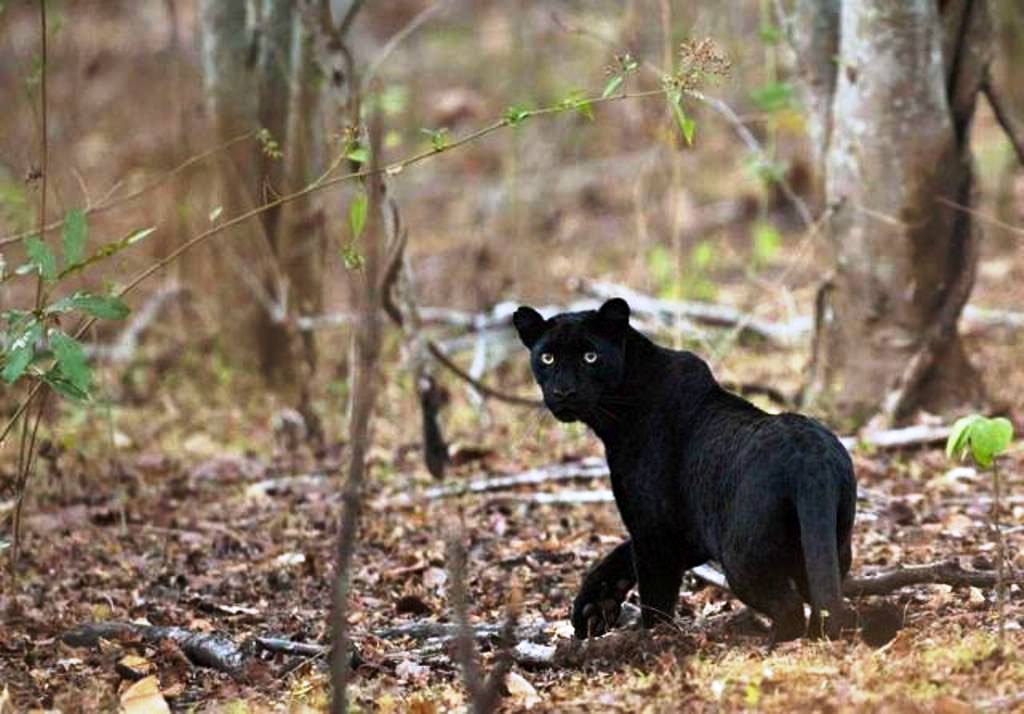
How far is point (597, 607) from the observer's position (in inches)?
213

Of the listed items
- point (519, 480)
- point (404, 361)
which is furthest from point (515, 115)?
point (404, 361)

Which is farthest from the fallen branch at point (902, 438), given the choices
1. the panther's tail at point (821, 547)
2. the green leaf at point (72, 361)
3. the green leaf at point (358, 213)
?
the green leaf at point (72, 361)

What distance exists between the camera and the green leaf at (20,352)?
16.4 ft

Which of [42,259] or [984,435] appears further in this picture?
[42,259]

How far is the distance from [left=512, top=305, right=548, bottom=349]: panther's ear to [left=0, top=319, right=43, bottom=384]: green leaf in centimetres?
158

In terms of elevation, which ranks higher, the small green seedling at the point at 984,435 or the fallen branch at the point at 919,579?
the small green seedling at the point at 984,435

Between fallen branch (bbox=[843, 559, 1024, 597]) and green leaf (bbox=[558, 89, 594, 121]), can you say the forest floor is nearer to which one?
fallen branch (bbox=[843, 559, 1024, 597])

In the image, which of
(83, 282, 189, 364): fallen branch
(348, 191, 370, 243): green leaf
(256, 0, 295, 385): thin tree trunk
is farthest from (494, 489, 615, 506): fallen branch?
(83, 282, 189, 364): fallen branch

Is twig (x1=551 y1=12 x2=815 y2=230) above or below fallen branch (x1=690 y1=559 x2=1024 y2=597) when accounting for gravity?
above

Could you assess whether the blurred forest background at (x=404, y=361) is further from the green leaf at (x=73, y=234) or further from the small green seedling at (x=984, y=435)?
the small green seedling at (x=984, y=435)

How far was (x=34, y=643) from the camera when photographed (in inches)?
221

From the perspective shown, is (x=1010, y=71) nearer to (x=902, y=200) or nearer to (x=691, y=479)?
(x=902, y=200)

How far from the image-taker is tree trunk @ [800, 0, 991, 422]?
7.68 m

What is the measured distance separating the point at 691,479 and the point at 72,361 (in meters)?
1.95
